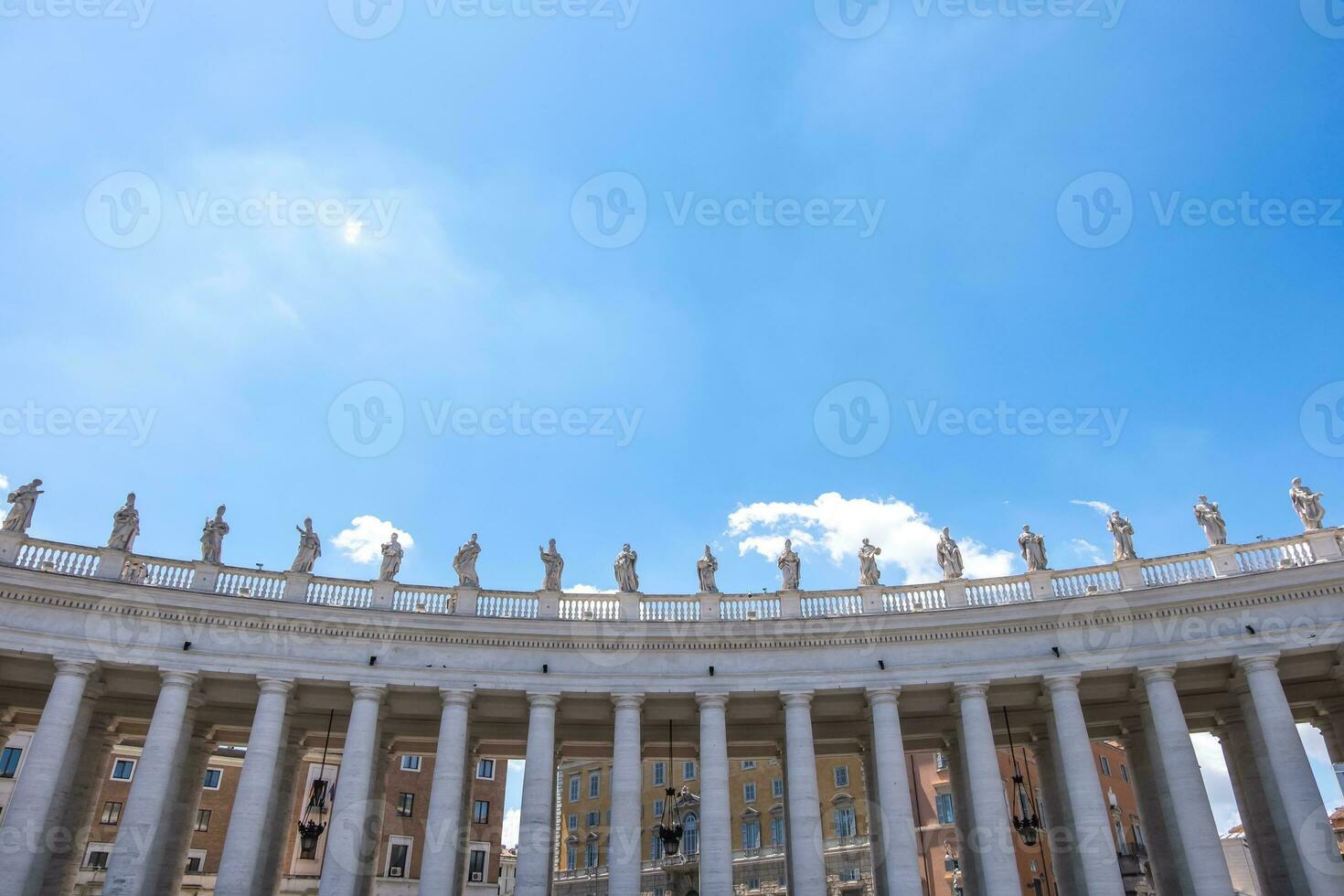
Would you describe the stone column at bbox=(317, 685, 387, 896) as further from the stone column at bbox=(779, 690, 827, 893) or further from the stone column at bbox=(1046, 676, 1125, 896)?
the stone column at bbox=(1046, 676, 1125, 896)

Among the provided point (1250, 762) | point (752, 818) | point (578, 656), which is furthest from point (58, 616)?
point (752, 818)

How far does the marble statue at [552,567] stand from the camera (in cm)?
3981

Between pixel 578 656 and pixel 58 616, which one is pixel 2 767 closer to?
pixel 58 616

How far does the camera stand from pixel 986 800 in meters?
34.3

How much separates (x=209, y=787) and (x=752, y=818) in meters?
44.2

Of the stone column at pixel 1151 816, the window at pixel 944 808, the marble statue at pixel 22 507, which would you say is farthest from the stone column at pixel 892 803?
the window at pixel 944 808

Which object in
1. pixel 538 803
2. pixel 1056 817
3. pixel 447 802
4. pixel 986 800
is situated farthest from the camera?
pixel 1056 817

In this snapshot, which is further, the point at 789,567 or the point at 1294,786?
the point at 789,567

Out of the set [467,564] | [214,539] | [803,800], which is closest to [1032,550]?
[803,800]

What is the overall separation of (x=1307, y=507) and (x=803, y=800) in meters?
22.9

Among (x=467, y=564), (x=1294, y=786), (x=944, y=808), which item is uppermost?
(x=467, y=564)

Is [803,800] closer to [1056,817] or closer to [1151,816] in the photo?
[1056,817]

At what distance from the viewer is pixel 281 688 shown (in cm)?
3609

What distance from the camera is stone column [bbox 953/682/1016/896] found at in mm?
33438
